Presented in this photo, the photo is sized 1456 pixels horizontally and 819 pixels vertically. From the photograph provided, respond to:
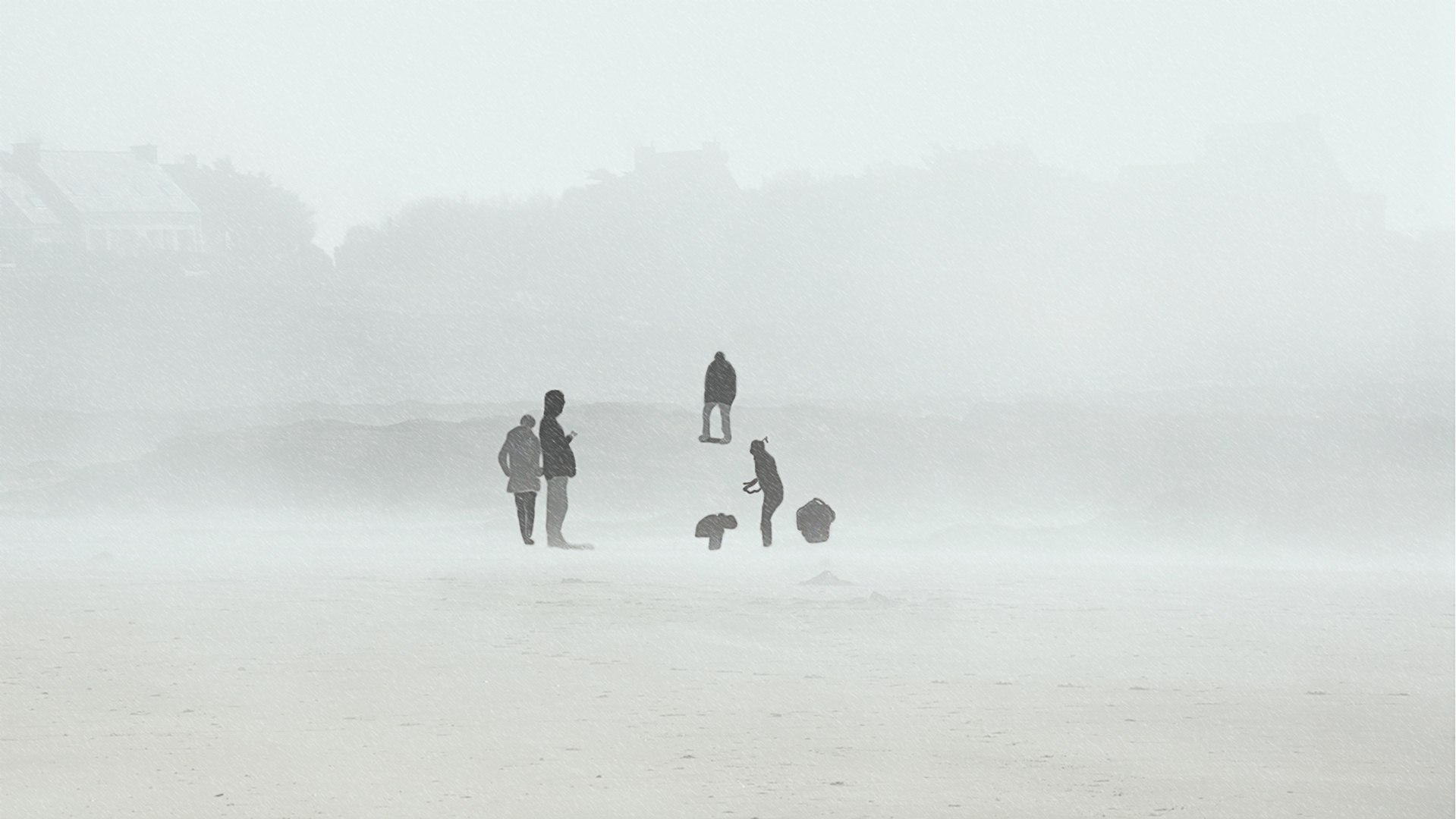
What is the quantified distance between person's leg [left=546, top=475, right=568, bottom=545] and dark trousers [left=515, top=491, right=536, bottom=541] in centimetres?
23

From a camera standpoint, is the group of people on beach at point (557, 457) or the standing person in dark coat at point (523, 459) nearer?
the group of people on beach at point (557, 457)

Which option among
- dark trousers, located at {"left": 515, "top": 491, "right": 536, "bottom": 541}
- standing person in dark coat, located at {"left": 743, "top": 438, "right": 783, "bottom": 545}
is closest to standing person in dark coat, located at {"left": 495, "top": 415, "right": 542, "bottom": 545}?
dark trousers, located at {"left": 515, "top": 491, "right": 536, "bottom": 541}

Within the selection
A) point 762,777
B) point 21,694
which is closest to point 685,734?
point 762,777

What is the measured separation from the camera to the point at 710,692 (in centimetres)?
1279

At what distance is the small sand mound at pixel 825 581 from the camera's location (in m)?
19.9

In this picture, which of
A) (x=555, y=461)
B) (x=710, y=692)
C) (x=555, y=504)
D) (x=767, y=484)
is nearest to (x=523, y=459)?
(x=555, y=461)

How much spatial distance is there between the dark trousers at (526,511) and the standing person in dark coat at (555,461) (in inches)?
9.8

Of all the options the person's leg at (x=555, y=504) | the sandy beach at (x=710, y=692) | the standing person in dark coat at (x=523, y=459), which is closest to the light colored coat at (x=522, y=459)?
the standing person in dark coat at (x=523, y=459)

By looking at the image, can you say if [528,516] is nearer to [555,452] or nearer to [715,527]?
[555,452]

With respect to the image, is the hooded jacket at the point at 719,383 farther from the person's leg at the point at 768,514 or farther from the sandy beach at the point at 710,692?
the sandy beach at the point at 710,692

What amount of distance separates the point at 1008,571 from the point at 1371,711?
11610 millimetres

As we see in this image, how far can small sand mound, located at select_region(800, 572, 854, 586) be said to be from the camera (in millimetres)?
19922

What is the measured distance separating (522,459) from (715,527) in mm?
3405

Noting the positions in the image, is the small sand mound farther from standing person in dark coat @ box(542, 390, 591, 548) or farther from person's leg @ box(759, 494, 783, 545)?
standing person in dark coat @ box(542, 390, 591, 548)
